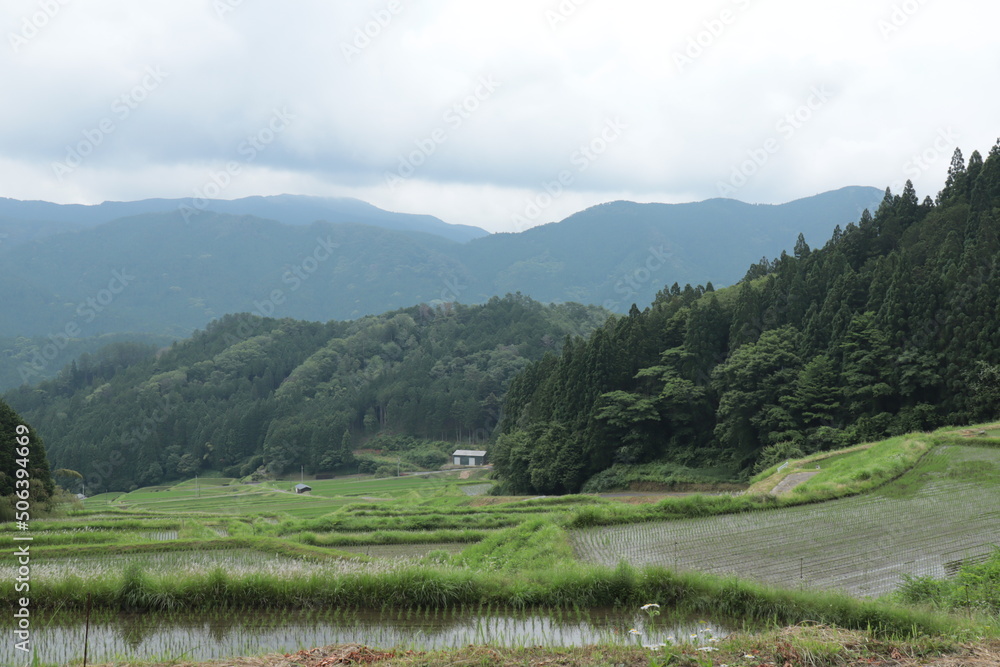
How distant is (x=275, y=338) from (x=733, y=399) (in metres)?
106

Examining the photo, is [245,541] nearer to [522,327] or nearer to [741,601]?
[741,601]

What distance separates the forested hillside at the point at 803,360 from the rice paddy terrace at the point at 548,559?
10030mm

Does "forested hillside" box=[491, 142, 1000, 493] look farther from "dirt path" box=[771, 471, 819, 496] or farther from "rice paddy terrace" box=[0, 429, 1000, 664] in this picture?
"dirt path" box=[771, 471, 819, 496]

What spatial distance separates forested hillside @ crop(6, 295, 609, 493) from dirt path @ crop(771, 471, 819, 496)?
66.0 m

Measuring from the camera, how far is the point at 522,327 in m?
121

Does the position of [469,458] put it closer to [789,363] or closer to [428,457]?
[428,457]

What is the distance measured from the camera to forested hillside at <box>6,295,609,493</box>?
94.6 metres

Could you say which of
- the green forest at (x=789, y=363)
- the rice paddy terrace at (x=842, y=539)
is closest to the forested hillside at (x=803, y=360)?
the green forest at (x=789, y=363)

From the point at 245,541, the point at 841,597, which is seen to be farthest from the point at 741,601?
the point at 245,541

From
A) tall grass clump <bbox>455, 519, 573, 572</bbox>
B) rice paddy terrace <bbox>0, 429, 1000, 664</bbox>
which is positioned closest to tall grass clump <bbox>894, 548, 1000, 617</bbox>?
rice paddy terrace <bbox>0, 429, 1000, 664</bbox>

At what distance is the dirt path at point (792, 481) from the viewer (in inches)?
926

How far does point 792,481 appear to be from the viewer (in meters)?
25.0

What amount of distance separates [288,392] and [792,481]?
9557 cm

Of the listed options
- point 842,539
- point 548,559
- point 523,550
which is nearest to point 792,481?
point 842,539
